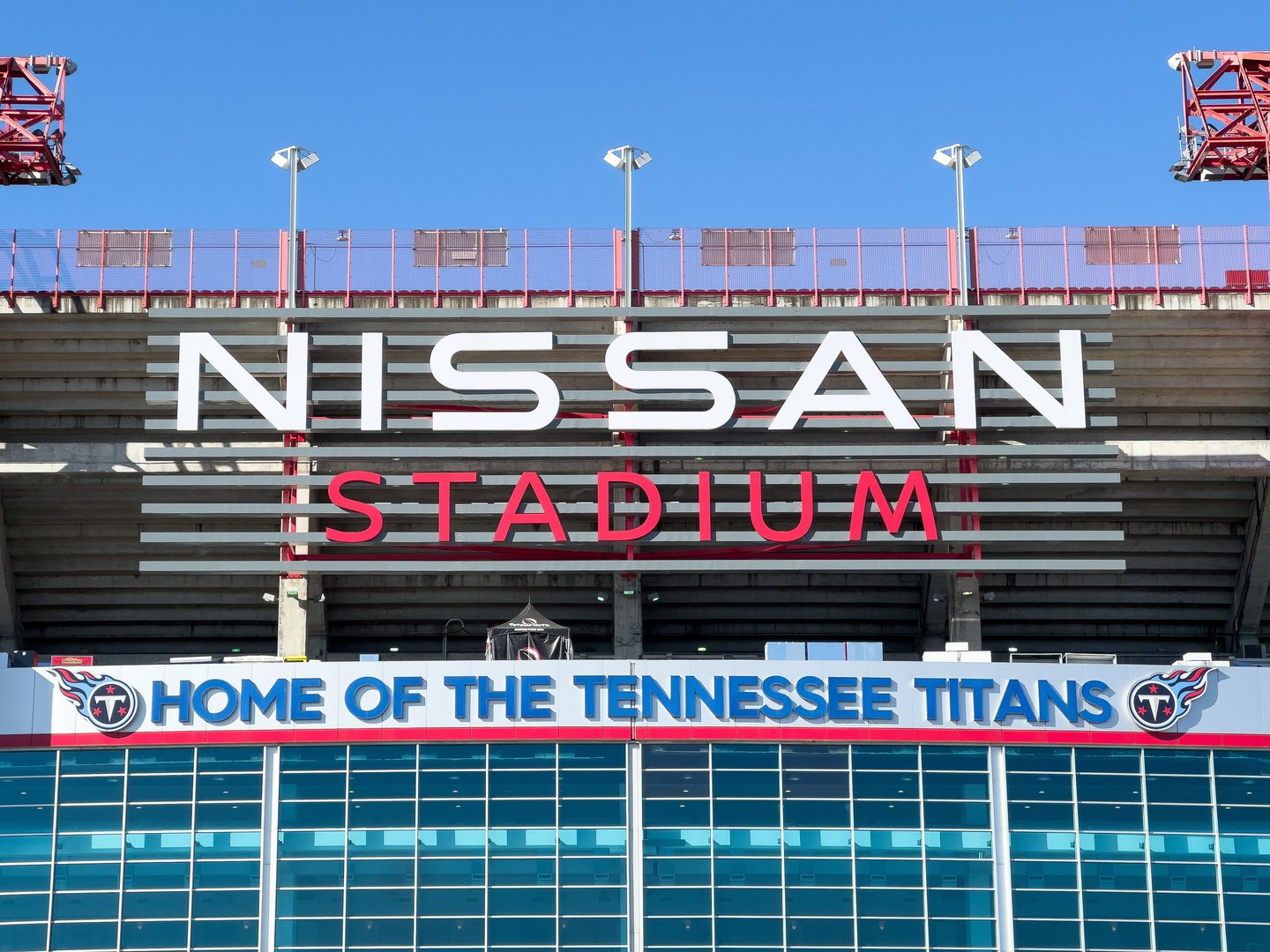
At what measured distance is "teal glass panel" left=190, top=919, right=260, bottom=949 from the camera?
5306cm

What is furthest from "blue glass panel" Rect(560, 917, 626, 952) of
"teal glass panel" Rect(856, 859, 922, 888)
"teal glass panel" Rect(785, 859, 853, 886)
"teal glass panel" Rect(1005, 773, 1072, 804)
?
"teal glass panel" Rect(1005, 773, 1072, 804)

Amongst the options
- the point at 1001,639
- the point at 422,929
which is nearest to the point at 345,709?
the point at 422,929

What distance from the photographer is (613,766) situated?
54.6 meters

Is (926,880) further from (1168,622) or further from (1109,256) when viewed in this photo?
(1109,256)

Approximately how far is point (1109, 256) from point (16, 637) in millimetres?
37409

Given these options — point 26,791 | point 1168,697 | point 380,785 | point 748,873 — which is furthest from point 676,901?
point 26,791

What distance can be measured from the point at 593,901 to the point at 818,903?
632 centimetres

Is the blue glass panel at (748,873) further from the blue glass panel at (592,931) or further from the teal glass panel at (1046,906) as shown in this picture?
the teal glass panel at (1046,906)

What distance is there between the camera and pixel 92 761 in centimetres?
5438

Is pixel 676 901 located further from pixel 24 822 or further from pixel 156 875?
pixel 24 822

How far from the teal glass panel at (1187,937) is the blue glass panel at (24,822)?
103 ft

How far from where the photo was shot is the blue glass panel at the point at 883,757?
54562 mm

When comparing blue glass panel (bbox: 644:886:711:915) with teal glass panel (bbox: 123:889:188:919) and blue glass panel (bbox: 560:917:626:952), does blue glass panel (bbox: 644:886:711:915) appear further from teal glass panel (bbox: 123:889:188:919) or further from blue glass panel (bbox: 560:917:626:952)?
teal glass panel (bbox: 123:889:188:919)

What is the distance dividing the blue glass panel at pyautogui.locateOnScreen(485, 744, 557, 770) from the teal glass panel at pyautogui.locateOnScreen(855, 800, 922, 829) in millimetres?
8889
